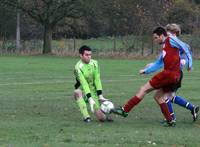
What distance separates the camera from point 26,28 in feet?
251

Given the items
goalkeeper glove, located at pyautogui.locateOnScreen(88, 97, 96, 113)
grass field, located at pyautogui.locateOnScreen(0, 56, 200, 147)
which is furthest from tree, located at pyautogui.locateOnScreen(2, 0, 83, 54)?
goalkeeper glove, located at pyautogui.locateOnScreen(88, 97, 96, 113)

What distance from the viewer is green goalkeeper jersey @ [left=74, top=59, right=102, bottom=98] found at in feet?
41.7

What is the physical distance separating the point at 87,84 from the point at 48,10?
140ft

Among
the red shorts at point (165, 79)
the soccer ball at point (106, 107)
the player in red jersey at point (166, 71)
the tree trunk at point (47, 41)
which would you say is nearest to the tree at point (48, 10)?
the tree trunk at point (47, 41)

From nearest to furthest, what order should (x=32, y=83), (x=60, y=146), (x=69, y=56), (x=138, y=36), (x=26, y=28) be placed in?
(x=60, y=146), (x=32, y=83), (x=69, y=56), (x=138, y=36), (x=26, y=28)

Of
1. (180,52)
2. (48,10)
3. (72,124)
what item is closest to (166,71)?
(180,52)

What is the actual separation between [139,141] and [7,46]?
4917 cm

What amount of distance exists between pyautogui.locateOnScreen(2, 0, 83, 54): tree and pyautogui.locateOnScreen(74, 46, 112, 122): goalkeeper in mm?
41138

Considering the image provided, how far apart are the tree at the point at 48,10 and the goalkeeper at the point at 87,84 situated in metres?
41.1

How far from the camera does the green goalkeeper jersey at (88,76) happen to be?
12.7m

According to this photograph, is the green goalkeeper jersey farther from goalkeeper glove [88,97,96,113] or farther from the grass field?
the grass field

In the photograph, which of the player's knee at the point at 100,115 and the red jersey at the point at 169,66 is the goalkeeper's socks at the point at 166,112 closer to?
the red jersey at the point at 169,66

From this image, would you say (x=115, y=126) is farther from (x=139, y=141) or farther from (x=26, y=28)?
(x=26, y=28)

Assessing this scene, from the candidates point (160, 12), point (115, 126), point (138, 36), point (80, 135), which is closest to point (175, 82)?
point (115, 126)
